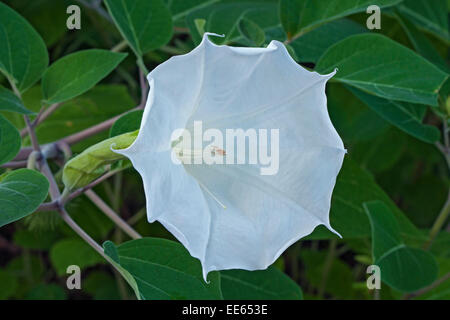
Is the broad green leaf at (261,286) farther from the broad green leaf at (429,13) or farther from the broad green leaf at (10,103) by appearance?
the broad green leaf at (429,13)

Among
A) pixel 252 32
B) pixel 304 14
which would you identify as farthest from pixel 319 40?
pixel 252 32

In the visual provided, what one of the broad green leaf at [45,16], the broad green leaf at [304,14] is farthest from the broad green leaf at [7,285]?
the broad green leaf at [304,14]

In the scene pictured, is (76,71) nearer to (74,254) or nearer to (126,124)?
(126,124)

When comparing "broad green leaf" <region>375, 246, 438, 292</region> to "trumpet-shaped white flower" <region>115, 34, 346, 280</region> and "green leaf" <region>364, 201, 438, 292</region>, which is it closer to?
"green leaf" <region>364, 201, 438, 292</region>

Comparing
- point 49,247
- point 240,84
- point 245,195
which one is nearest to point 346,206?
point 245,195

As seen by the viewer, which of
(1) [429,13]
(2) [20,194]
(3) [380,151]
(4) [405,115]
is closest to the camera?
(2) [20,194]

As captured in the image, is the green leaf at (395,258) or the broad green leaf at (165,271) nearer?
the broad green leaf at (165,271)

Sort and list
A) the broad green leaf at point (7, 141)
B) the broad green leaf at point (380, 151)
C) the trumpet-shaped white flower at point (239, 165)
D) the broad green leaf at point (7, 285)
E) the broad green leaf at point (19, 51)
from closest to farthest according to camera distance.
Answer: the trumpet-shaped white flower at point (239, 165) < the broad green leaf at point (7, 141) < the broad green leaf at point (19, 51) < the broad green leaf at point (7, 285) < the broad green leaf at point (380, 151)
